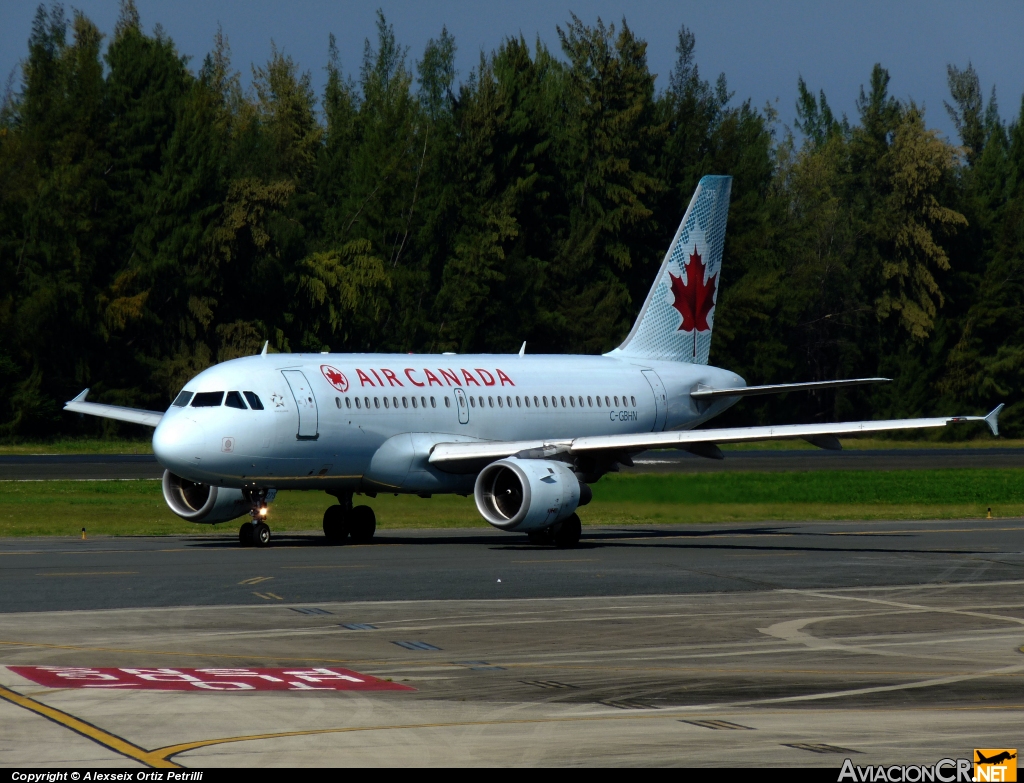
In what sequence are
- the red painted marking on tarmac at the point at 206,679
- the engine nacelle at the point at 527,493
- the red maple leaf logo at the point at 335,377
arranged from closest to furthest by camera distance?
the red painted marking on tarmac at the point at 206,679 → the engine nacelle at the point at 527,493 → the red maple leaf logo at the point at 335,377

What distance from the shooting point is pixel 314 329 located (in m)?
89.4

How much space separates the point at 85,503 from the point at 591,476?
1766 centimetres

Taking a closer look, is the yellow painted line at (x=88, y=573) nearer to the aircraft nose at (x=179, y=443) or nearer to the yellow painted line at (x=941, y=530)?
the aircraft nose at (x=179, y=443)

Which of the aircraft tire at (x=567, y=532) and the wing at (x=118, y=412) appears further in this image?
the wing at (x=118, y=412)

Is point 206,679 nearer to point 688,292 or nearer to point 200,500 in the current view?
point 200,500

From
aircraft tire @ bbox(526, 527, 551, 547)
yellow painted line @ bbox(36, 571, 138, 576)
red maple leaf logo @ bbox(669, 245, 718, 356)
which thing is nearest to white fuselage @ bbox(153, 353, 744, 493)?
aircraft tire @ bbox(526, 527, 551, 547)

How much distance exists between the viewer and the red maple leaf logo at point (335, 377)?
113 feet

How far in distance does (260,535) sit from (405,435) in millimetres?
4150

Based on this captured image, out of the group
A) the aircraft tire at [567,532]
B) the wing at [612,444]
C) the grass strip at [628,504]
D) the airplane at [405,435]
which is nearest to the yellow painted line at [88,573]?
the airplane at [405,435]

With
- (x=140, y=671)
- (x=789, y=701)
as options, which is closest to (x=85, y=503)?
(x=140, y=671)

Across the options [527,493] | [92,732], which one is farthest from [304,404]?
[92,732]

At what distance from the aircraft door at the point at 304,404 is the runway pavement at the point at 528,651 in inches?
105

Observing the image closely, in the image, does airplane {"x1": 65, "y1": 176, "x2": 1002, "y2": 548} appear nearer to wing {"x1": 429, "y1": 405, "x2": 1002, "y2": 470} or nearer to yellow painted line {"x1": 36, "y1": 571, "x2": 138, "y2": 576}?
wing {"x1": 429, "y1": 405, "x2": 1002, "y2": 470}

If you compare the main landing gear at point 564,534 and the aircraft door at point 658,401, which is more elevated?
the aircraft door at point 658,401
